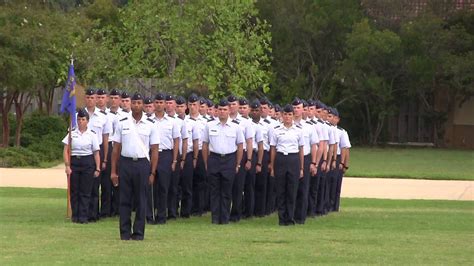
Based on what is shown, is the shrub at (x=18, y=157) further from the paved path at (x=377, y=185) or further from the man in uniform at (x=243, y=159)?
the man in uniform at (x=243, y=159)

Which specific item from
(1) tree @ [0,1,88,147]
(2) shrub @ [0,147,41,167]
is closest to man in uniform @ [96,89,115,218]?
(2) shrub @ [0,147,41,167]

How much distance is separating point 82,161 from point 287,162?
335cm

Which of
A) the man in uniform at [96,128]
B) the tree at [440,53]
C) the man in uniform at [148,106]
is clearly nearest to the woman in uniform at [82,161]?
the man in uniform at [96,128]

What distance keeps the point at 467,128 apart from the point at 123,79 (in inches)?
958

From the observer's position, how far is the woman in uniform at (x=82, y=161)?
19750 mm

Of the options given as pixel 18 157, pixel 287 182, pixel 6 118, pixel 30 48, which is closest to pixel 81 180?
pixel 287 182

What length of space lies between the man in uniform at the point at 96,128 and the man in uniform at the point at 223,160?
178 cm

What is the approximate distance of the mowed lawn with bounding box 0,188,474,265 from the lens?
47.6 feet

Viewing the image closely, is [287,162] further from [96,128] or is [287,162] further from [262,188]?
[96,128]

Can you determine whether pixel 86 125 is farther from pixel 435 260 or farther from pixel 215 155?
pixel 435 260

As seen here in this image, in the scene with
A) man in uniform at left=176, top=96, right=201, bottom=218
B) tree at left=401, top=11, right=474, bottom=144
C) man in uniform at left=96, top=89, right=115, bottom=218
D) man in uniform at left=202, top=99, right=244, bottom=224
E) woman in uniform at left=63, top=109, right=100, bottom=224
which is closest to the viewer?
woman in uniform at left=63, top=109, right=100, bottom=224

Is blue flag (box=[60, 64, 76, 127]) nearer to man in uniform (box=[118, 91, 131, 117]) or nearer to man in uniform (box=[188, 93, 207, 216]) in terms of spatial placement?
man in uniform (box=[118, 91, 131, 117])

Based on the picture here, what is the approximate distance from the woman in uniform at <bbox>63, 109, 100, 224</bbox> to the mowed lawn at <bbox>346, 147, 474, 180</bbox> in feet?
56.0

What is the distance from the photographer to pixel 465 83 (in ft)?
167
